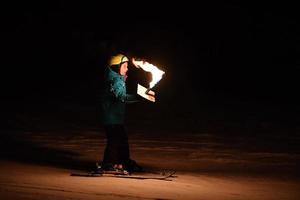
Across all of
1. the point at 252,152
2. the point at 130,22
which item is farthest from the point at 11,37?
the point at 252,152

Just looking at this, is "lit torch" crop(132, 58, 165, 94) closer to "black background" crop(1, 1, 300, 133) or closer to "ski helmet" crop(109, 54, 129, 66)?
"ski helmet" crop(109, 54, 129, 66)

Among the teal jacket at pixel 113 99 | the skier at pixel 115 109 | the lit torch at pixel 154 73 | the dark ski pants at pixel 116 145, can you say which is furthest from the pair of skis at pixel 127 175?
the lit torch at pixel 154 73

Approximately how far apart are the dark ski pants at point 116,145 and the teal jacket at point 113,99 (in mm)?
141

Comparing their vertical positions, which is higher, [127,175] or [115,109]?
[115,109]

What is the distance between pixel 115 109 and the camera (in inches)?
467

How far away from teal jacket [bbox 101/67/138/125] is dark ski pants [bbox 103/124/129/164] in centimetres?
14

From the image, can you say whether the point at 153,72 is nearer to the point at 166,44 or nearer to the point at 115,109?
the point at 115,109

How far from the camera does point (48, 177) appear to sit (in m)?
11.8

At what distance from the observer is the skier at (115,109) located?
11.7m

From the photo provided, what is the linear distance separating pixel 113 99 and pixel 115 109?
0.56 ft

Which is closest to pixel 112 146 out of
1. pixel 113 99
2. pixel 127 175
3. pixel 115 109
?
pixel 127 175

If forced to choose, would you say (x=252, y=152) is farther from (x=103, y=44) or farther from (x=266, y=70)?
(x=266, y=70)

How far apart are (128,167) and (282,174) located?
3.12 metres

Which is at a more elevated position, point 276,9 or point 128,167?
point 276,9
